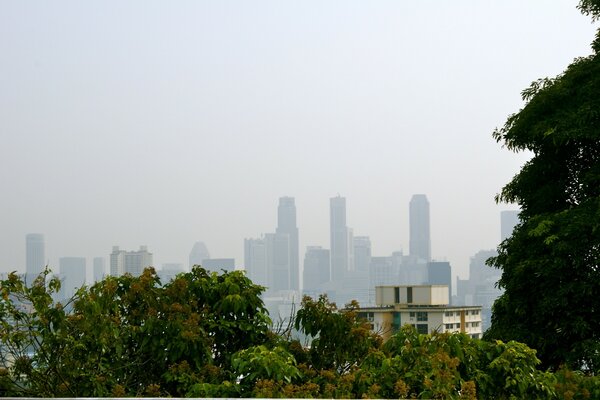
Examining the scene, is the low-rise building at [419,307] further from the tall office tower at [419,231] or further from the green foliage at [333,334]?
the green foliage at [333,334]

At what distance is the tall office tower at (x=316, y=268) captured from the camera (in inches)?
3418

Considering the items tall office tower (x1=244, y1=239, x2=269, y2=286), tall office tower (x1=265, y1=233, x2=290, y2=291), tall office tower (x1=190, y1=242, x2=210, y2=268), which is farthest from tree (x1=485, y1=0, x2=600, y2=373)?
tall office tower (x1=265, y1=233, x2=290, y2=291)

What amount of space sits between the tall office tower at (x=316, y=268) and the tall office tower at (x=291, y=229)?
66.2 inches

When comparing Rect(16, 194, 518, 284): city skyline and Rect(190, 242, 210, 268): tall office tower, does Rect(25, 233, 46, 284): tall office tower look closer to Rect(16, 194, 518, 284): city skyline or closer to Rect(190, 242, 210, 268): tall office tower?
Rect(16, 194, 518, 284): city skyline

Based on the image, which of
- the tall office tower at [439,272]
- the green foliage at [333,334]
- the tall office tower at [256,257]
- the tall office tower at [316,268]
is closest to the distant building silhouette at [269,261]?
the tall office tower at [256,257]

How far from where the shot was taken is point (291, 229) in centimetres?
9944

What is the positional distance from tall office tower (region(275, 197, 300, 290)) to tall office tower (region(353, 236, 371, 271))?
30.2 ft

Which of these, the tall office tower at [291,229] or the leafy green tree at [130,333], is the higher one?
the tall office tower at [291,229]

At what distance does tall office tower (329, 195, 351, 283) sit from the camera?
100375 millimetres

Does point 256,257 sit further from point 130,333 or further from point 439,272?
point 130,333

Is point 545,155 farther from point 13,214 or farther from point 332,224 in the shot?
point 332,224

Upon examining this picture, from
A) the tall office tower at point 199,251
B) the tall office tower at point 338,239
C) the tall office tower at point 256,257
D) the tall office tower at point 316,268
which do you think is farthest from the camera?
the tall office tower at point 338,239

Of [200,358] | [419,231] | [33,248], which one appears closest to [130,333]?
[200,358]

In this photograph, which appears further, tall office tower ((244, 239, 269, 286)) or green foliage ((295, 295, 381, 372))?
tall office tower ((244, 239, 269, 286))
